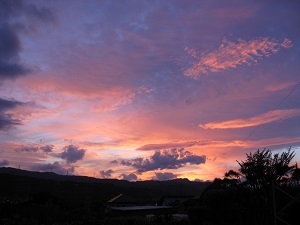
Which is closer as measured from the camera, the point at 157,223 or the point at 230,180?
the point at 230,180

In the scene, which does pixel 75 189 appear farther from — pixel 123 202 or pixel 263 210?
pixel 263 210

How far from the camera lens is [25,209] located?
3422cm

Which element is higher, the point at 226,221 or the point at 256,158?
the point at 256,158

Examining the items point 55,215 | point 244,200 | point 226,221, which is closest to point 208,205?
point 226,221

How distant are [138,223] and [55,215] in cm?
931

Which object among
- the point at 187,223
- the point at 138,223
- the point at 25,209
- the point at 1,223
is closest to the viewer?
the point at 1,223

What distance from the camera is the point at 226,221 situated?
2892 centimetres

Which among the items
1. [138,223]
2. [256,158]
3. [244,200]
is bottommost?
[138,223]

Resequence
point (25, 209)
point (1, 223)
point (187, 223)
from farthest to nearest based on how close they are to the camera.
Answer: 1. point (25, 209)
2. point (187, 223)
3. point (1, 223)

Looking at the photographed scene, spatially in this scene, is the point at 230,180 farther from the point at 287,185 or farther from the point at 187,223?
the point at 187,223

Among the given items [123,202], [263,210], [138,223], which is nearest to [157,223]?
[138,223]

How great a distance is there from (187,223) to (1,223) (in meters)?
14.0

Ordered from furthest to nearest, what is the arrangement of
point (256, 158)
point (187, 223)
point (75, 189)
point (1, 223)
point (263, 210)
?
point (75, 189)
point (187, 223)
point (1, 223)
point (256, 158)
point (263, 210)

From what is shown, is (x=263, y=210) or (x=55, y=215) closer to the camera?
(x=263, y=210)
